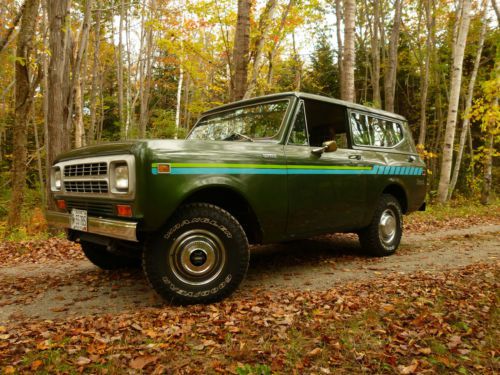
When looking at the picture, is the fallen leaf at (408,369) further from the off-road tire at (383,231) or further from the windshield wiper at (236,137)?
the off-road tire at (383,231)

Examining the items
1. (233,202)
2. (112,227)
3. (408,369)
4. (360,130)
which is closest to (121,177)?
(112,227)

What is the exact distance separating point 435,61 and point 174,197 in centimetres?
1770

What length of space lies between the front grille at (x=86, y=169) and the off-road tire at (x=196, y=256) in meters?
0.74

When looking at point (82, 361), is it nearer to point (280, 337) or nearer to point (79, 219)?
point (280, 337)

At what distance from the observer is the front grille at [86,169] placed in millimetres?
3227

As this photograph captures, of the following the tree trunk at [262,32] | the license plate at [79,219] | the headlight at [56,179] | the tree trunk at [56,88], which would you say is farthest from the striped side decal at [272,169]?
the tree trunk at [56,88]

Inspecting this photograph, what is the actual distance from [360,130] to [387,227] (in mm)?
1474

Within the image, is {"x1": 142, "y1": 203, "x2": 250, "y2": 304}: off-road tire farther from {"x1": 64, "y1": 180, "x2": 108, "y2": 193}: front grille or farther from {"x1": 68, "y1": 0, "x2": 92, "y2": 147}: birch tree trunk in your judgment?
{"x1": 68, "y1": 0, "x2": 92, "y2": 147}: birch tree trunk

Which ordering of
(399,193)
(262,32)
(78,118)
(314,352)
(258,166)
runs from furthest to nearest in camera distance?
(78,118) → (262,32) → (399,193) → (258,166) → (314,352)

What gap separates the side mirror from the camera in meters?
4.04

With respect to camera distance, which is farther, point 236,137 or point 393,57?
point 393,57

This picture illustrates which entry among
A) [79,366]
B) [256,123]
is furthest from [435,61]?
[79,366]

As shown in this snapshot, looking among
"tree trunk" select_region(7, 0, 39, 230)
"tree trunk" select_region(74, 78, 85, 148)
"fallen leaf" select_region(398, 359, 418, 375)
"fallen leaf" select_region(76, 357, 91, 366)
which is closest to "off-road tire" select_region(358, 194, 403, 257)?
"fallen leaf" select_region(398, 359, 418, 375)

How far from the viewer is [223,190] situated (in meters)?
3.49
